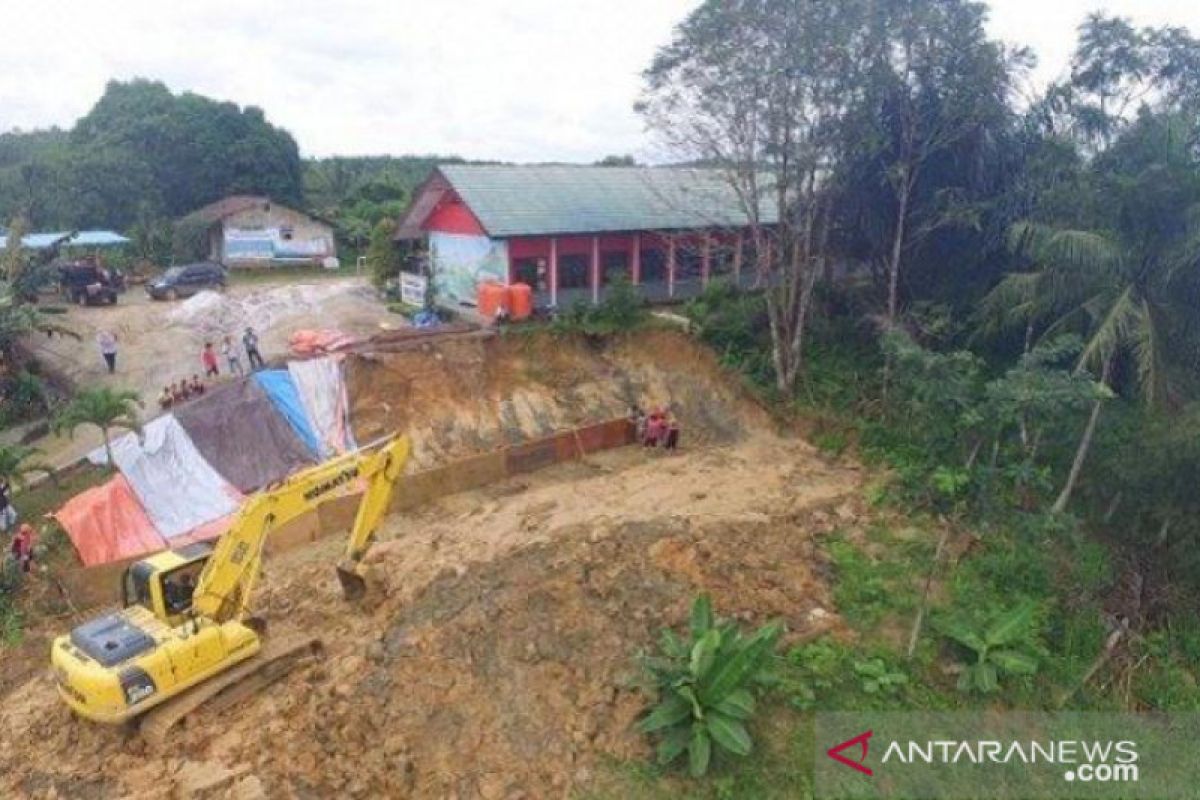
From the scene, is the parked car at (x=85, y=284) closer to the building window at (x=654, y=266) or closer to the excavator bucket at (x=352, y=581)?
the building window at (x=654, y=266)

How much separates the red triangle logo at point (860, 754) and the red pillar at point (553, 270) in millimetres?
17673

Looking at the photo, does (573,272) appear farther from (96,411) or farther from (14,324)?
(14,324)

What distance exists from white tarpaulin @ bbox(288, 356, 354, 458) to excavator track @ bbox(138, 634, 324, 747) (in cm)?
726

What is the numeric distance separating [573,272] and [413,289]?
579cm

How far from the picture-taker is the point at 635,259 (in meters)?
27.8

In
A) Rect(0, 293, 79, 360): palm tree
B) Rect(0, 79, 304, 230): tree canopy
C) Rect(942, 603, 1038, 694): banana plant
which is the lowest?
Rect(942, 603, 1038, 694): banana plant

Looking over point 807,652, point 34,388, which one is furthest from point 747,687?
point 34,388

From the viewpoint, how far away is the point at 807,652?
1159 centimetres

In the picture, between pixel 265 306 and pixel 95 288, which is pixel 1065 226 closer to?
pixel 265 306

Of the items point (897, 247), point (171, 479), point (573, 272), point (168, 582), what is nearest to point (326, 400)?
point (171, 479)

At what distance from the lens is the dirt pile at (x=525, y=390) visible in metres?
20.5

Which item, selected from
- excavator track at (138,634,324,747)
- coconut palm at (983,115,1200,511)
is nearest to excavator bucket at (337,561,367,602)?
excavator track at (138,634,324,747)

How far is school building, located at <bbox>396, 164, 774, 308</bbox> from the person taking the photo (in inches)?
1016

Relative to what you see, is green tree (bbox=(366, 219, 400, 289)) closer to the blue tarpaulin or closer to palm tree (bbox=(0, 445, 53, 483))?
the blue tarpaulin
